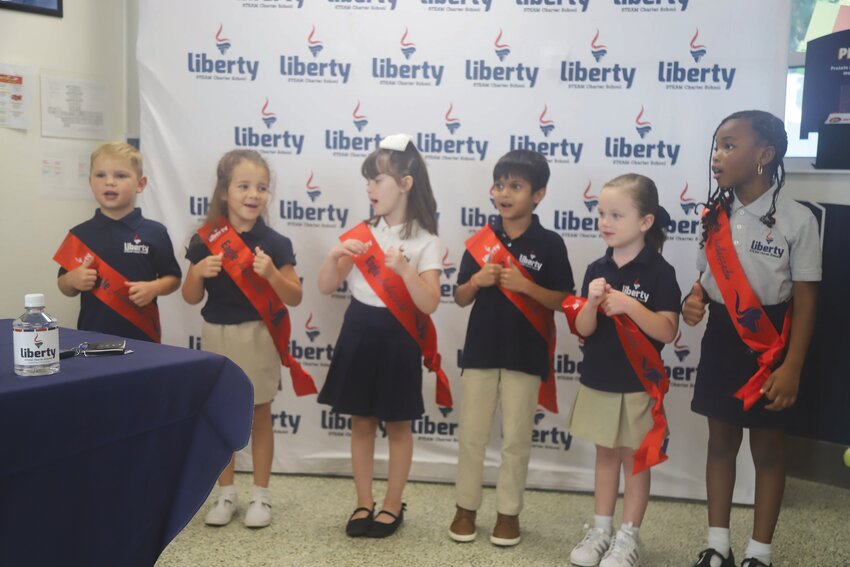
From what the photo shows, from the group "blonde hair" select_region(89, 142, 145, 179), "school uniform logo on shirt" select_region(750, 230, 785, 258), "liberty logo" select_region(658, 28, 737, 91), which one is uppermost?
"liberty logo" select_region(658, 28, 737, 91)

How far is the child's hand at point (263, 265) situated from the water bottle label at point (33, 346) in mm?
1177

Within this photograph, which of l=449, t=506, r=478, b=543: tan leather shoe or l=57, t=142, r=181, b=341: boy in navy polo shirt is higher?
l=57, t=142, r=181, b=341: boy in navy polo shirt

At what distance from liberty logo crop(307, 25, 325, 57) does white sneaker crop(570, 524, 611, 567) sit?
219cm

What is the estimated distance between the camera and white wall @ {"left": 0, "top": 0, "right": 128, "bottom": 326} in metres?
3.29

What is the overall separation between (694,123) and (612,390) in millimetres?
1251

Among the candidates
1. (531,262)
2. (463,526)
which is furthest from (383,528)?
(531,262)

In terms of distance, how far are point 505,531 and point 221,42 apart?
7.53ft

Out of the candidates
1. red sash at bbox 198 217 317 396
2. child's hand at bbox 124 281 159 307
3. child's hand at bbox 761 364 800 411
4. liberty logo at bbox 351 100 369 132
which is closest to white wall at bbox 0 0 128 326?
child's hand at bbox 124 281 159 307

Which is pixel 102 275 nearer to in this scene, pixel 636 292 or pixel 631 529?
pixel 636 292

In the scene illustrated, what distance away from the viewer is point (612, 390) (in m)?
2.55

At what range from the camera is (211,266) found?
2770mm

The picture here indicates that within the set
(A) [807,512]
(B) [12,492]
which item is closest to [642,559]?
(A) [807,512]

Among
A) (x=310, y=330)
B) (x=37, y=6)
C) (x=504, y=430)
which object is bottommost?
(x=504, y=430)

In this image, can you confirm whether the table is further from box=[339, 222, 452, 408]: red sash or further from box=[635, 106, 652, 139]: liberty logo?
box=[635, 106, 652, 139]: liberty logo
